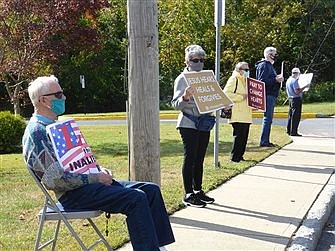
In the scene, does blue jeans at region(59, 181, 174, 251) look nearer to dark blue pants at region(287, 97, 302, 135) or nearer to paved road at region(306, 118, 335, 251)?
paved road at region(306, 118, 335, 251)

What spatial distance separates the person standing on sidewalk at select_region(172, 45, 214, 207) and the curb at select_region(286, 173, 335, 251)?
4.22ft

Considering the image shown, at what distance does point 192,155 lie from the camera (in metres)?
6.60

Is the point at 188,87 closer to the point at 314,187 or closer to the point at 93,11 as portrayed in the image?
the point at 314,187

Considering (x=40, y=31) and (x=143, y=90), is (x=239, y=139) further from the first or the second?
(x=40, y=31)

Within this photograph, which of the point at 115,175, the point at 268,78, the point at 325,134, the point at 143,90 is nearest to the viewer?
the point at 143,90

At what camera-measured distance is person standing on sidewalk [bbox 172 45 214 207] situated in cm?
656

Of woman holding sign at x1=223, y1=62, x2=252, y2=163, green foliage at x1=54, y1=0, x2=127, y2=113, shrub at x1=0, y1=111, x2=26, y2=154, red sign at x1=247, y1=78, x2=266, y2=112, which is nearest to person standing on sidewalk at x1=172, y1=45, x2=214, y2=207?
woman holding sign at x1=223, y1=62, x2=252, y2=163

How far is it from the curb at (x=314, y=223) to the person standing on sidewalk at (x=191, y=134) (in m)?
1.29

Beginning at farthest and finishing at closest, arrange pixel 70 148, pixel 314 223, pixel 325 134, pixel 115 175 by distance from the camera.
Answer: pixel 325 134 < pixel 115 175 < pixel 314 223 < pixel 70 148

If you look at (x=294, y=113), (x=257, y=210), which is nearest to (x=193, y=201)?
(x=257, y=210)

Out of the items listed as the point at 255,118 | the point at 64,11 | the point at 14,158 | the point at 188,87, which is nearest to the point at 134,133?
the point at 188,87

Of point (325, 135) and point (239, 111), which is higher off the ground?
point (239, 111)

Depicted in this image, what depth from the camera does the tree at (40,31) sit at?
13.6m

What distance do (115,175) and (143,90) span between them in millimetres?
3787
